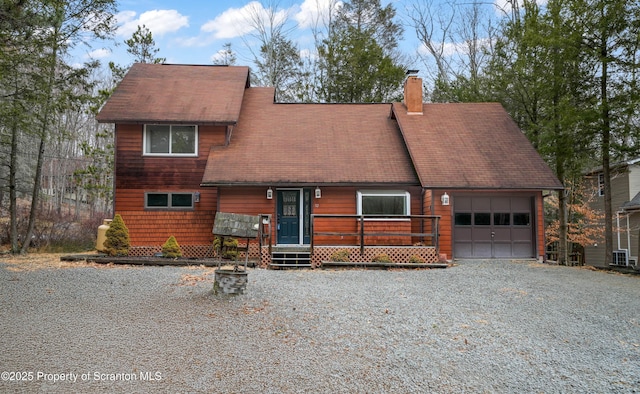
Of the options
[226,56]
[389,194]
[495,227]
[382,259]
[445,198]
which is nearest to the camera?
[382,259]

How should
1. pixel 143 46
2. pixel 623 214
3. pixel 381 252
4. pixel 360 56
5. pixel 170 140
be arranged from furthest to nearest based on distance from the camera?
pixel 360 56
pixel 143 46
pixel 623 214
pixel 170 140
pixel 381 252

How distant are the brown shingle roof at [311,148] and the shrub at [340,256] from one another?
2311 mm

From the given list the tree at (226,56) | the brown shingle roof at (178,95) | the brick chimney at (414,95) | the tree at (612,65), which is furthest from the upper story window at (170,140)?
the tree at (226,56)

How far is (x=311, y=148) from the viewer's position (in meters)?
14.5

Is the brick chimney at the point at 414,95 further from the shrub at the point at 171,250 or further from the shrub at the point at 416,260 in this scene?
the shrub at the point at 171,250

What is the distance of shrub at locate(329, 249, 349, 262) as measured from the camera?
38.3 feet

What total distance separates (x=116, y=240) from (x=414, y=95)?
11300mm

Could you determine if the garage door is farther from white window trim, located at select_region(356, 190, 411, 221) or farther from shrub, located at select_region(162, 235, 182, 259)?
shrub, located at select_region(162, 235, 182, 259)

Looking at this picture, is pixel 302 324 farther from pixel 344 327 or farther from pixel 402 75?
pixel 402 75

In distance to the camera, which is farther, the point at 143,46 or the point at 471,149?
the point at 143,46

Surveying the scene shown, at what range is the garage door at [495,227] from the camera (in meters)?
13.5

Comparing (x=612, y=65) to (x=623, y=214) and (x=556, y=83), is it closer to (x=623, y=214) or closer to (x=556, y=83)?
(x=556, y=83)

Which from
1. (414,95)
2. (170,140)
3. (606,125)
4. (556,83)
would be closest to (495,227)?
(606,125)

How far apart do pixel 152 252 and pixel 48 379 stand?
9.55m
